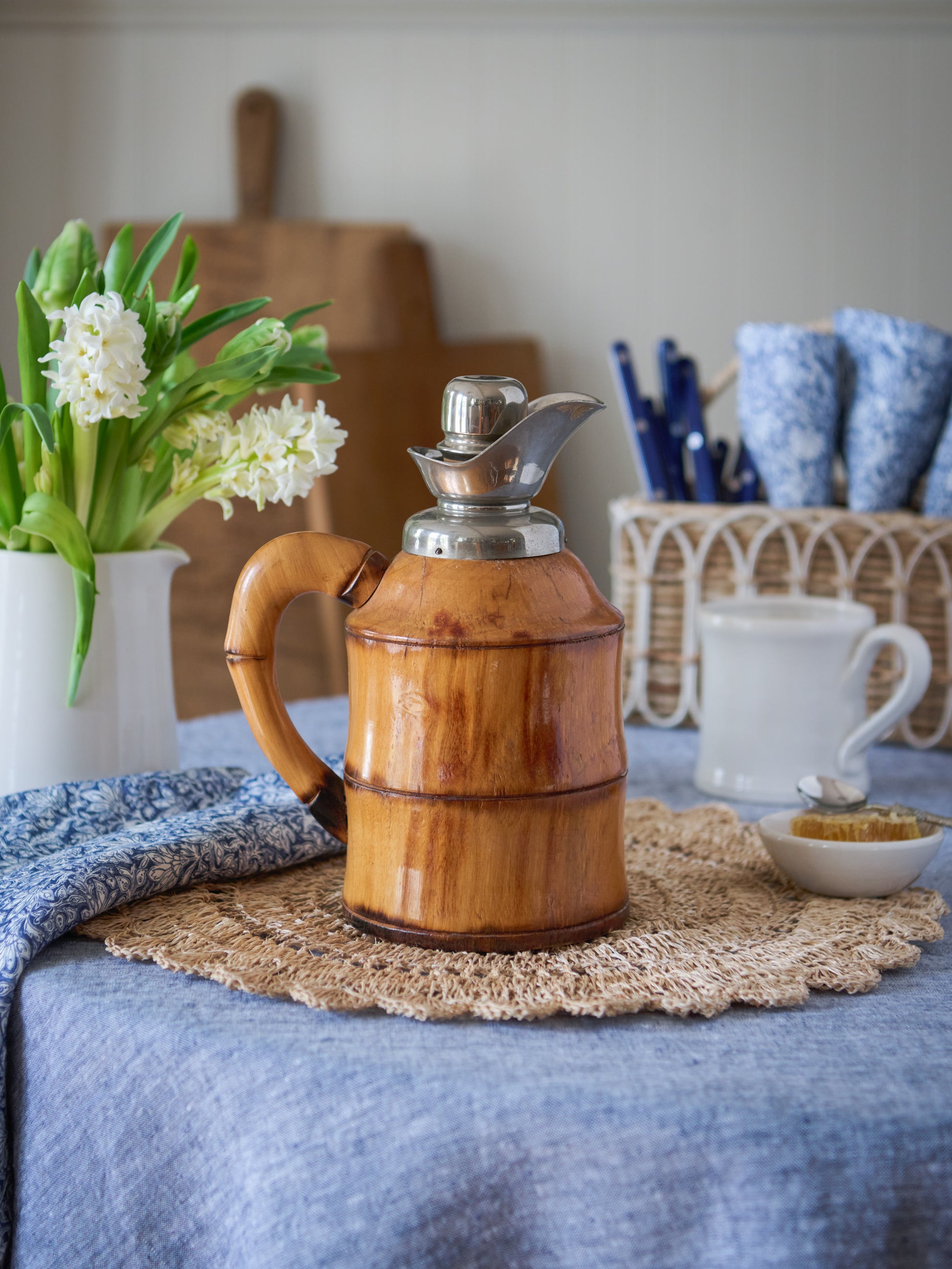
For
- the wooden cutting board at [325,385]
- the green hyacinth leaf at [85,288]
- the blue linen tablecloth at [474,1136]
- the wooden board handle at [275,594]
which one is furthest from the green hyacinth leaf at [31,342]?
the wooden cutting board at [325,385]

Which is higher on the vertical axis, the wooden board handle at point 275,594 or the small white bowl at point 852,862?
the wooden board handle at point 275,594

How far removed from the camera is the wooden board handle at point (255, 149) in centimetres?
207

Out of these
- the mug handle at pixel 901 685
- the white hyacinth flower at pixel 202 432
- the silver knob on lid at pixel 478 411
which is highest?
the silver knob on lid at pixel 478 411

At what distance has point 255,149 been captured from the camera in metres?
2.07

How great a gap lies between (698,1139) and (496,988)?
11 centimetres

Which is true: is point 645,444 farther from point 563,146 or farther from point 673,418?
point 563,146

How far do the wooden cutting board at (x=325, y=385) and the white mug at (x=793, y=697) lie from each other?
1047mm

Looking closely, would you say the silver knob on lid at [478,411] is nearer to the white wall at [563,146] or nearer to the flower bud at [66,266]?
the flower bud at [66,266]

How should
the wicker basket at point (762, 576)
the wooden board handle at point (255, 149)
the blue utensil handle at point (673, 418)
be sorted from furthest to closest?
1. the wooden board handle at point (255, 149)
2. the blue utensil handle at point (673, 418)
3. the wicker basket at point (762, 576)

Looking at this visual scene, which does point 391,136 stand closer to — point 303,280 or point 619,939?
Answer: point 303,280

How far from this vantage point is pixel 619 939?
1.76 feet

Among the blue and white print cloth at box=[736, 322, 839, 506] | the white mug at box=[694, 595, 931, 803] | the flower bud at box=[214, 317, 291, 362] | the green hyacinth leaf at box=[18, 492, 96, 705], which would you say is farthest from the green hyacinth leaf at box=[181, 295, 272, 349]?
the blue and white print cloth at box=[736, 322, 839, 506]

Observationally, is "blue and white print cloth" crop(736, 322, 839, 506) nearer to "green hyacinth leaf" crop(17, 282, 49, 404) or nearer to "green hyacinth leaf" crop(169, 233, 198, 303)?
"green hyacinth leaf" crop(169, 233, 198, 303)

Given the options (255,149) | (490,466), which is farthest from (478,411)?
(255,149)
